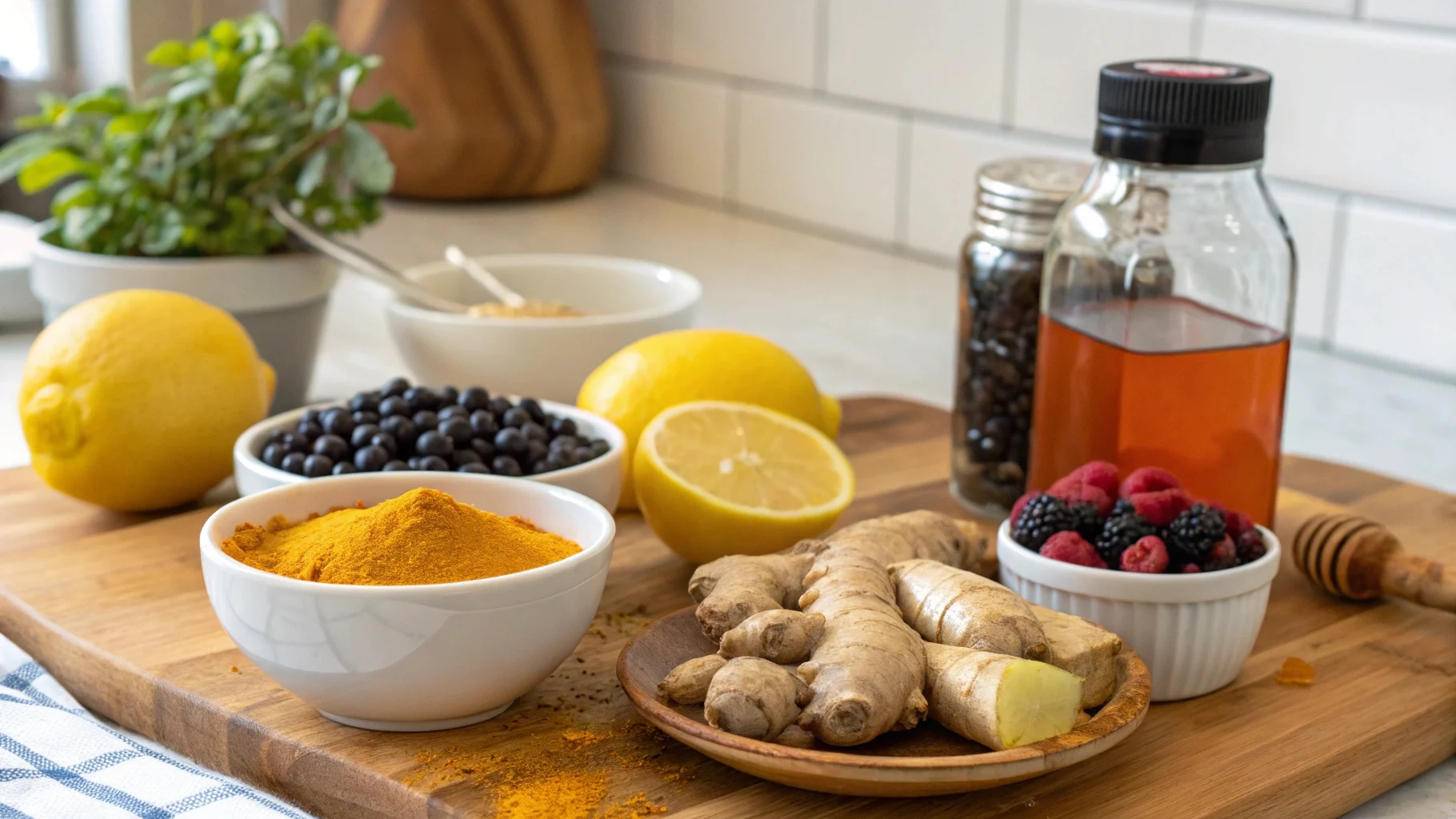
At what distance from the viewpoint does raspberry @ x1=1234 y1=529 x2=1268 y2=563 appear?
2.75ft

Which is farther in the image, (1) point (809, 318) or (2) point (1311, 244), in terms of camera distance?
(1) point (809, 318)

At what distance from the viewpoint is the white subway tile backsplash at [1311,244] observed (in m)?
1.60

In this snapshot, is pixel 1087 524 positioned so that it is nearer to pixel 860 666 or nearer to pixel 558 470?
pixel 860 666

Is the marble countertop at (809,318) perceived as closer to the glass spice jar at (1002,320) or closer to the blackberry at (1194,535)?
the blackberry at (1194,535)

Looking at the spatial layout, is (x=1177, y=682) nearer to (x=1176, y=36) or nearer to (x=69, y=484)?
(x=69, y=484)

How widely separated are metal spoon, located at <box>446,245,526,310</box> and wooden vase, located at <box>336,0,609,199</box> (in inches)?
32.5

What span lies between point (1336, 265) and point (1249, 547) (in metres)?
0.87

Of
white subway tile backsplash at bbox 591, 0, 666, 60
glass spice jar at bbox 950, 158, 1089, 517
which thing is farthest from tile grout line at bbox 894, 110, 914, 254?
glass spice jar at bbox 950, 158, 1089, 517

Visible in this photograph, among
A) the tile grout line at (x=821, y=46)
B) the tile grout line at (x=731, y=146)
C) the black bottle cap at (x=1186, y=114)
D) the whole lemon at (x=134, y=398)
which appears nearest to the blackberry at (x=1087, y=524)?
the black bottle cap at (x=1186, y=114)

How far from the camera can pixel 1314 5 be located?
156 centimetres

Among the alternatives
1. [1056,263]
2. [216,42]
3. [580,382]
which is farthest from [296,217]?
[1056,263]

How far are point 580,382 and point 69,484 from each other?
14.9 inches

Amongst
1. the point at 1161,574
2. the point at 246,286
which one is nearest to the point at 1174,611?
the point at 1161,574

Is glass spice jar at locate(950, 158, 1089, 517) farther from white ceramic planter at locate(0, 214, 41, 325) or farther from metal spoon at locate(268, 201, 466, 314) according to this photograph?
white ceramic planter at locate(0, 214, 41, 325)
